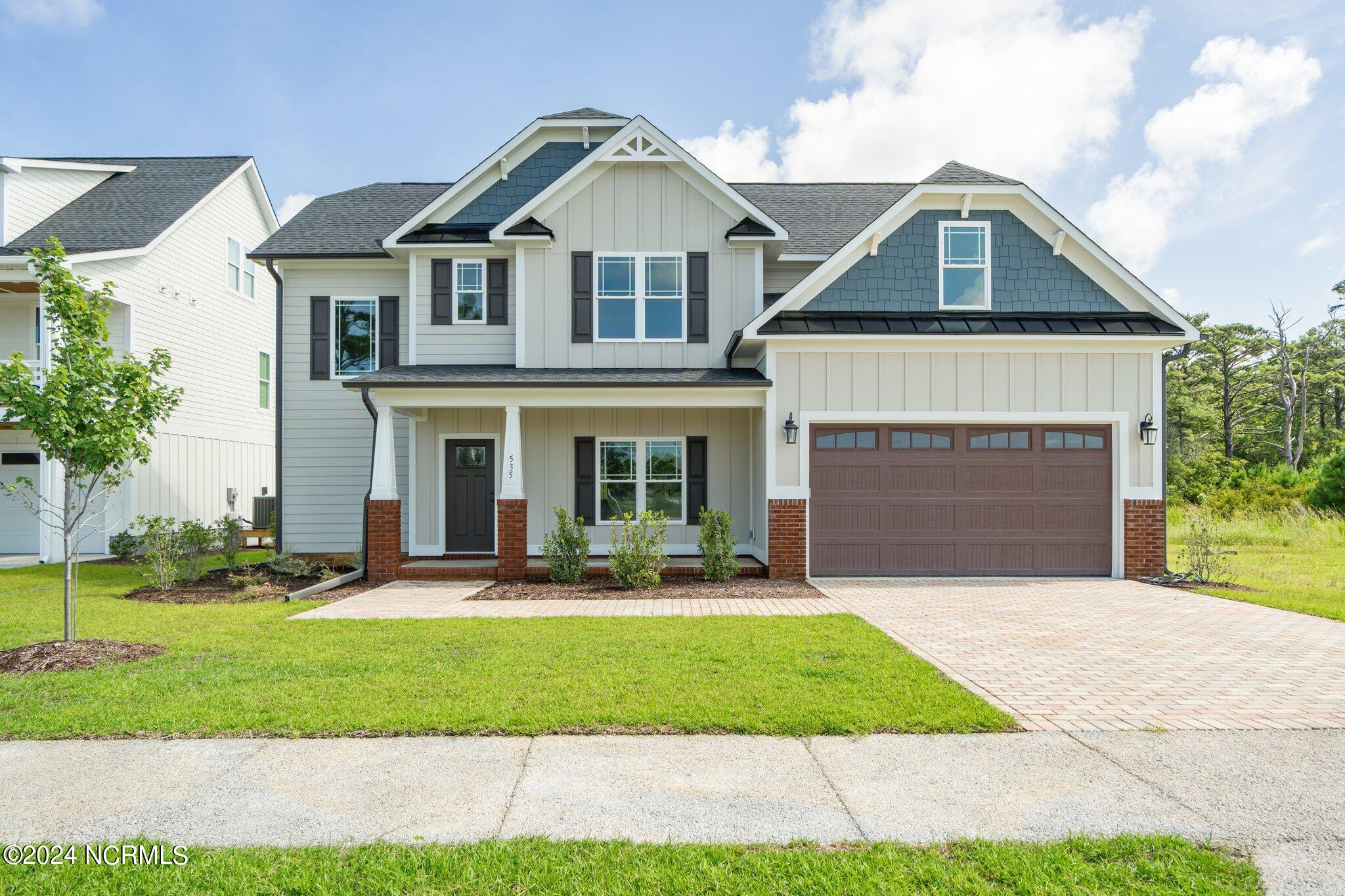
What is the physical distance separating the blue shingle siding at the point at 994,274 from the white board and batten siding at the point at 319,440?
921cm

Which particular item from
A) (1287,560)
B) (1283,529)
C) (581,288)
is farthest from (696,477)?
(1283,529)

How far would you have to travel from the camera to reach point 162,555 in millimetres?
11359

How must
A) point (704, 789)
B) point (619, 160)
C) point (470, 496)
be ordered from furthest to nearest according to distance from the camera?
point (470, 496)
point (619, 160)
point (704, 789)

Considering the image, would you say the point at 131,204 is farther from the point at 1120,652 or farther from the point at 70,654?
the point at 1120,652

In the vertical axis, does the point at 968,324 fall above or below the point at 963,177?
below

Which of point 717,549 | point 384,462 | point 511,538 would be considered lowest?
point 717,549

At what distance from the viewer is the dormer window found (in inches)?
477

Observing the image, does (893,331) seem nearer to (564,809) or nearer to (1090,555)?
(1090,555)

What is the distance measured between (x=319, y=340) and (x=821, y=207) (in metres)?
11.2

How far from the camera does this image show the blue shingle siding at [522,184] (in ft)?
45.8

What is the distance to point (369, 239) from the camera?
14336 mm

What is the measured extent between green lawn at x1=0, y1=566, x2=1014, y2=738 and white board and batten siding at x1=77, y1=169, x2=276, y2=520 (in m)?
9.29

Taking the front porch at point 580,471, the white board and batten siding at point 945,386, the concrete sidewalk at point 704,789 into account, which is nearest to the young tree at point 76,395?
the concrete sidewalk at point 704,789

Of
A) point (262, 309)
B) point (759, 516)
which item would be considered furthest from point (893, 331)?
point (262, 309)
